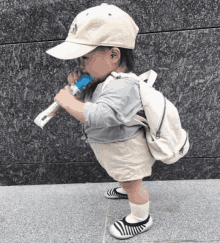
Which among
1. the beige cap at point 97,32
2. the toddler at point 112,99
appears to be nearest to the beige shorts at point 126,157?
the toddler at point 112,99

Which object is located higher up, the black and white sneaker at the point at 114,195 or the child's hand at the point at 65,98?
the child's hand at the point at 65,98

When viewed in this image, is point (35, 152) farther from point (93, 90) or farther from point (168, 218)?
point (168, 218)

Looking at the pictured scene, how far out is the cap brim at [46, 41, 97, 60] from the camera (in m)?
1.42

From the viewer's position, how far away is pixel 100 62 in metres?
1.51

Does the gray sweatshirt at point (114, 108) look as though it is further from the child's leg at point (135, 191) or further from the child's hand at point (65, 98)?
the child's leg at point (135, 191)

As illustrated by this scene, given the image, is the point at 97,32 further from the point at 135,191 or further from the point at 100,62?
the point at 135,191

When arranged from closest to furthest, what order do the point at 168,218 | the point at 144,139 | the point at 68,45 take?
1. the point at 68,45
2. the point at 144,139
3. the point at 168,218

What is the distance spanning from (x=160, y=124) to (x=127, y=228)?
2.97ft

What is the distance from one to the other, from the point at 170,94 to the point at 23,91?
164cm

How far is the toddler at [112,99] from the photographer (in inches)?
54.4

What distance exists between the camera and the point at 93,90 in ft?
5.69

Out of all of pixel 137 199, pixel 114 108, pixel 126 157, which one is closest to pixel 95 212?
pixel 137 199

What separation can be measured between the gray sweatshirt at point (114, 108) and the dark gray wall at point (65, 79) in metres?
1.06

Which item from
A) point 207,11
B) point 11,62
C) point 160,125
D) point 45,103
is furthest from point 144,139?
point 11,62
